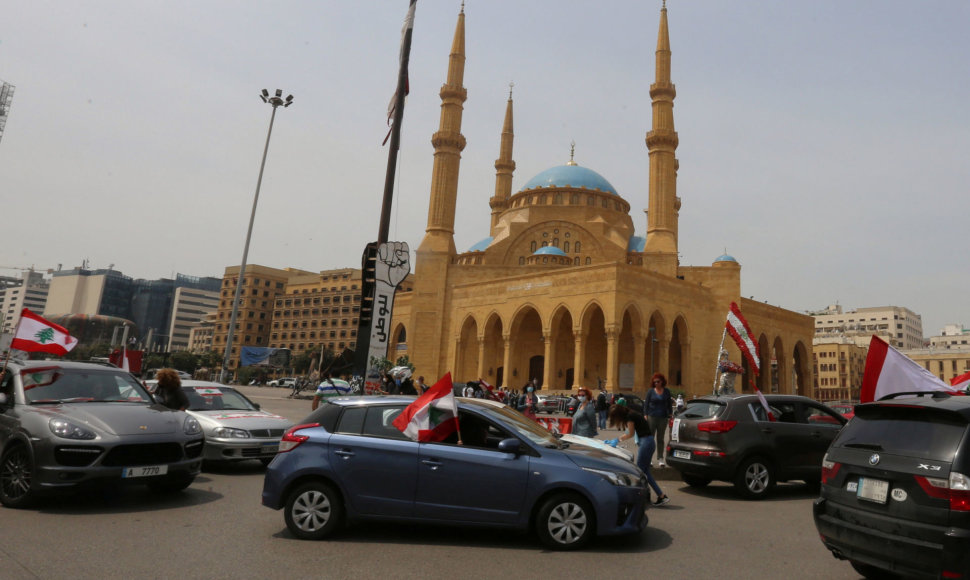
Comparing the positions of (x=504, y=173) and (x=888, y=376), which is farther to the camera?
(x=504, y=173)

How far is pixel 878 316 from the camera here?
109062 mm

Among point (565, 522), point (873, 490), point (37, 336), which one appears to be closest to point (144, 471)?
point (37, 336)

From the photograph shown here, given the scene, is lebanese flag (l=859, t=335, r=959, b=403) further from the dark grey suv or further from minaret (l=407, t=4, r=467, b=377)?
minaret (l=407, t=4, r=467, b=377)

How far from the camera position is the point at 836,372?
3081 inches

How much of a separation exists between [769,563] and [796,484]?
5.54 m

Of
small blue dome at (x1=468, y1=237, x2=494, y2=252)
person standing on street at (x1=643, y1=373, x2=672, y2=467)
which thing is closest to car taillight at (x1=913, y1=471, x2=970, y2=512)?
person standing on street at (x1=643, y1=373, x2=672, y2=467)

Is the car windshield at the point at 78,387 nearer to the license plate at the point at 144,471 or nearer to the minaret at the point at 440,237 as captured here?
the license plate at the point at 144,471

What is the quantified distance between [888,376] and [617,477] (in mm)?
3211

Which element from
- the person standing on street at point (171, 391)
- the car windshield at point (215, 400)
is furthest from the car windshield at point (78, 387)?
the car windshield at point (215, 400)

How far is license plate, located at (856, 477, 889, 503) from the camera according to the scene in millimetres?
4293

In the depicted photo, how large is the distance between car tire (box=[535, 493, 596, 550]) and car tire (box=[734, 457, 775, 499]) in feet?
12.8

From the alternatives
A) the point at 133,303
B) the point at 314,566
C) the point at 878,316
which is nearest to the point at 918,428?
the point at 314,566

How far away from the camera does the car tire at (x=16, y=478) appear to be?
6375 mm

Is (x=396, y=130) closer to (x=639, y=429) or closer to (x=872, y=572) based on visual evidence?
(x=639, y=429)
